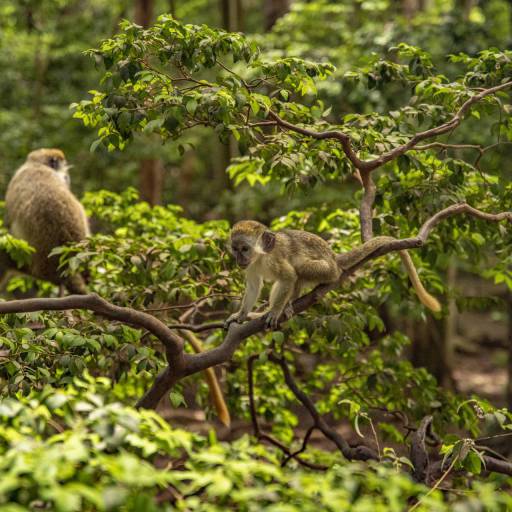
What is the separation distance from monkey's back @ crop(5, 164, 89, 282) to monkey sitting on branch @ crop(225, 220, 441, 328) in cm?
260

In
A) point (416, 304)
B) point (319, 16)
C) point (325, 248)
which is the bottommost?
point (416, 304)

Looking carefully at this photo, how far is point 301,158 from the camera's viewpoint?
16.0ft

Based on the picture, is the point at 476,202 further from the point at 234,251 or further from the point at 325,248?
the point at 234,251

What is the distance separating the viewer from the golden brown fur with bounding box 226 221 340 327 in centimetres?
515

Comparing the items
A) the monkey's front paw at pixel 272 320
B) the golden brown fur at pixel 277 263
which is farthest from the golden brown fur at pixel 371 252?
the monkey's front paw at pixel 272 320

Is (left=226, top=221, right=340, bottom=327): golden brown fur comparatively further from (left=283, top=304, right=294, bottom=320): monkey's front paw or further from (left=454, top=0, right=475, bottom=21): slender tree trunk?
(left=454, top=0, right=475, bottom=21): slender tree trunk

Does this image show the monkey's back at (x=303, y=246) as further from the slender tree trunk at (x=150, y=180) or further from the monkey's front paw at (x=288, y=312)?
the slender tree trunk at (x=150, y=180)

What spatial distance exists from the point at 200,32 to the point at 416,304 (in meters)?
3.03

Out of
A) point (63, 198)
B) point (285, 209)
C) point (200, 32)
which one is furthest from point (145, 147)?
point (200, 32)

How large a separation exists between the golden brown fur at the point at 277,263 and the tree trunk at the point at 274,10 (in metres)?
8.40

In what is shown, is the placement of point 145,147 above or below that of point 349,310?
above

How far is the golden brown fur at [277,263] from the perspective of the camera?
203 inches

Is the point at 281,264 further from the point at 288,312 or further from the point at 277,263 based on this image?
the point at 288,312

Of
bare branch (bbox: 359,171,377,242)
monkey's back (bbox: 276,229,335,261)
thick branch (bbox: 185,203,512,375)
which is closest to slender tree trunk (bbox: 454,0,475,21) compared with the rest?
bare branch (bbox: 359,171,377,242)
